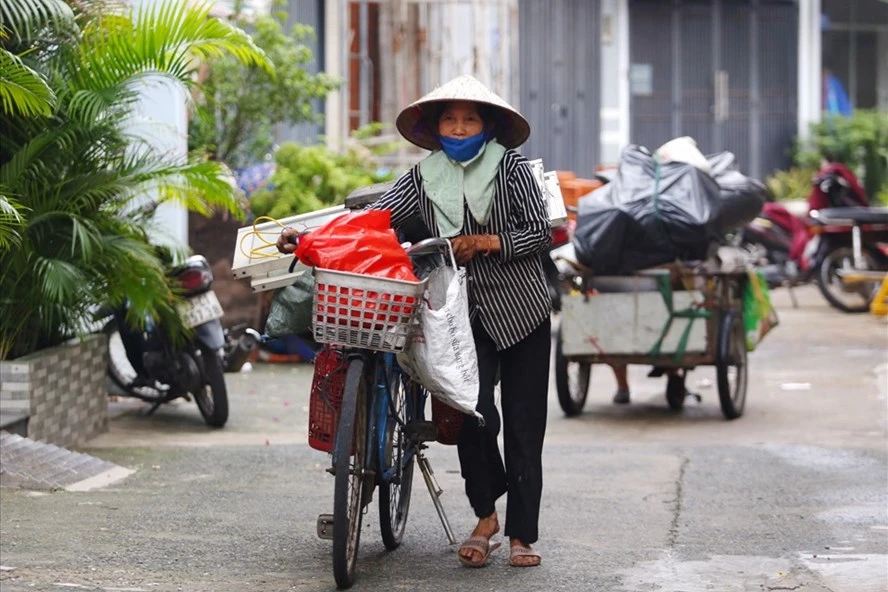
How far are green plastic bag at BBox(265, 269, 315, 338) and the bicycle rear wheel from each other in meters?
0.40

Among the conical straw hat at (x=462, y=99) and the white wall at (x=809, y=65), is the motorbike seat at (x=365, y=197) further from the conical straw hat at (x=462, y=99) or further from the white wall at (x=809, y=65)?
the white wall at (x=809, y=65)

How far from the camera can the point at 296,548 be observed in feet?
19.8

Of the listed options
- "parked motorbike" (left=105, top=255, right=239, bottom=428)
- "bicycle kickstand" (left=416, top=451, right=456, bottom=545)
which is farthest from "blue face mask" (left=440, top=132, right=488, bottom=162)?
"parked motorbike" (left=105, top=255, right=239, bottom=428)

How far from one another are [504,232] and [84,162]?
129 inches

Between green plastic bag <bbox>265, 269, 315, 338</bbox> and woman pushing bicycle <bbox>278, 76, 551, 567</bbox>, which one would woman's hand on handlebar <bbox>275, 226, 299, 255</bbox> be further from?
woman pushing bicycle <bbox>278, 76, 551, 567</bbox>

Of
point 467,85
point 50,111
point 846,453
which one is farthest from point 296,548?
point 846,453

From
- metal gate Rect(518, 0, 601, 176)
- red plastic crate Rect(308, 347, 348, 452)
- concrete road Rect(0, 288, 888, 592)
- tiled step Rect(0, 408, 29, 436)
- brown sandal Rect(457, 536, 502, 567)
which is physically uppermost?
metal gate Rect(518, 0, 601, 176)

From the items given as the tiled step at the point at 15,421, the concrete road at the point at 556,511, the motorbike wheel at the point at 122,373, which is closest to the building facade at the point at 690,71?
the motorbike wheel at the point at 122,373

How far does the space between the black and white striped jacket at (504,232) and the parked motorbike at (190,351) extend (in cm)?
361

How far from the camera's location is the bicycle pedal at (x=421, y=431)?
5.79 m

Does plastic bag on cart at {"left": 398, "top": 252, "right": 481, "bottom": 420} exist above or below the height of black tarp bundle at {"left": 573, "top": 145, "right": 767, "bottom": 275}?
below

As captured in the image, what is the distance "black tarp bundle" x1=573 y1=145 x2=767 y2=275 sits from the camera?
31.3 ft

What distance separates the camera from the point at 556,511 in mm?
6922

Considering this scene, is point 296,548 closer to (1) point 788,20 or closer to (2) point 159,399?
(2) point 159,399
